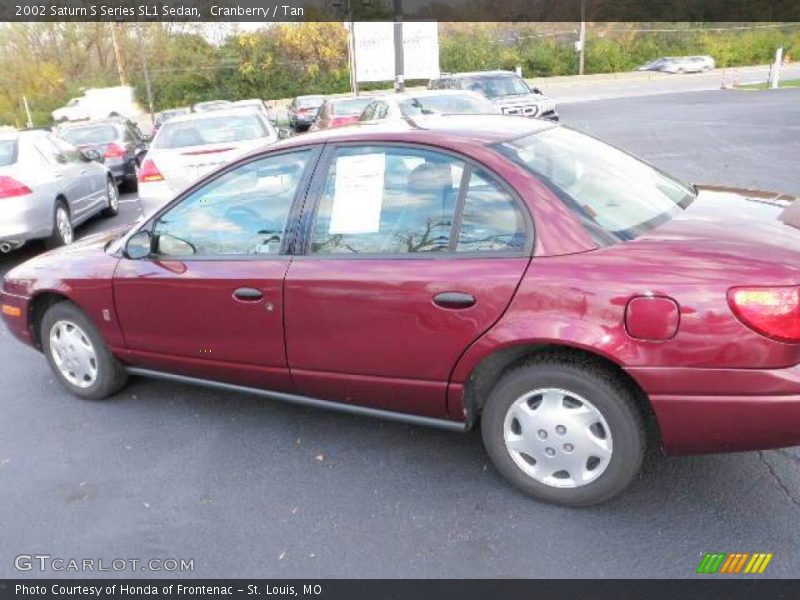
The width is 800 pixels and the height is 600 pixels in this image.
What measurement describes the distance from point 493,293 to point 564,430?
0.63 metres

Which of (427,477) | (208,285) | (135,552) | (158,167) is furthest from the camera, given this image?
(158,167)

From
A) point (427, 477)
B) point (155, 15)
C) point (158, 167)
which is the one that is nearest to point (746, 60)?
point (155, 15)

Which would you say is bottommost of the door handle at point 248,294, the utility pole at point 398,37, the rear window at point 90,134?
the door handle at point 248,294

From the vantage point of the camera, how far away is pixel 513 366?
277cm

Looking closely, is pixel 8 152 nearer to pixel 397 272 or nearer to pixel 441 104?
pixel 441 104

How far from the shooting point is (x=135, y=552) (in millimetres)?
2738

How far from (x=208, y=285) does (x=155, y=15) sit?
43.3 m

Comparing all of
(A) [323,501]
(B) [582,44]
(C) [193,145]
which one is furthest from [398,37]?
(B) [582,44]

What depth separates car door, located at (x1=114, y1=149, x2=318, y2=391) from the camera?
321cm

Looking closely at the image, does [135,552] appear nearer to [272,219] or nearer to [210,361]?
[210,361]

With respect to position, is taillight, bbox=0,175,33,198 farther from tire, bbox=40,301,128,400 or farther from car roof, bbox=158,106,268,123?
tire, bbox=40,301,128,400

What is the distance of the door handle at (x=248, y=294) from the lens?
316 cm

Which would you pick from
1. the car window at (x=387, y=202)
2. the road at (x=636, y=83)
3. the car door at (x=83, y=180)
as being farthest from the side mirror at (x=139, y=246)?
the road at (x=636, y=83)

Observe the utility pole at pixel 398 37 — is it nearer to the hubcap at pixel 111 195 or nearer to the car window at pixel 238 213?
the hubcap at pixel 111 195
